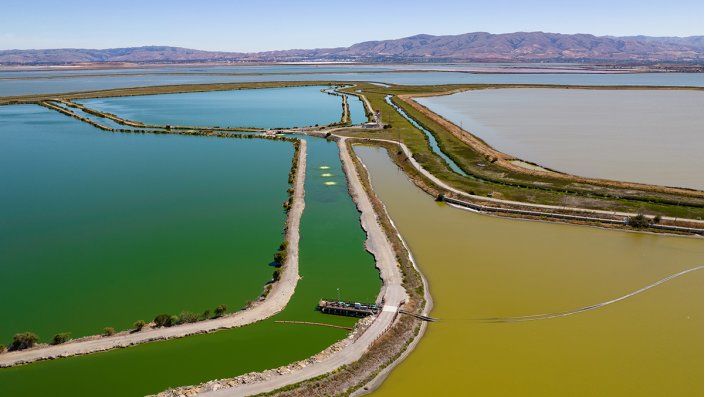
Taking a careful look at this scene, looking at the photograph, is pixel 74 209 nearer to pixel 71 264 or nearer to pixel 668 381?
pixel 71 264

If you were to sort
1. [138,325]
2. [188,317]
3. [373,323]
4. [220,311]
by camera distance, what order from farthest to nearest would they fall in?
[220,311], [373,323], [188,317], [138,325]

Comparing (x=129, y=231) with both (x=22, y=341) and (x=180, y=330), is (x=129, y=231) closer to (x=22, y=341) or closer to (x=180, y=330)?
(x=22, y=341)

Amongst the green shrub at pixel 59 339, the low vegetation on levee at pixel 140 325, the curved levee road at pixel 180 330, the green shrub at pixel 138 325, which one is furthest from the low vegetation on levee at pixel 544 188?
the green shrub at pixel 59 339

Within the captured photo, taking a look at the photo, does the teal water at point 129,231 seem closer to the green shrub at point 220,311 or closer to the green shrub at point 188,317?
the green shrub at point 220,311

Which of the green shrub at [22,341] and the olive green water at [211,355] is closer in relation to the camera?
the olive green water at [211,355]

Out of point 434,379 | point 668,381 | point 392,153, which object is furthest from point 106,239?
point 392,153

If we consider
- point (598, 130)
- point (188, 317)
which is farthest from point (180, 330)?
point (598, 130)
